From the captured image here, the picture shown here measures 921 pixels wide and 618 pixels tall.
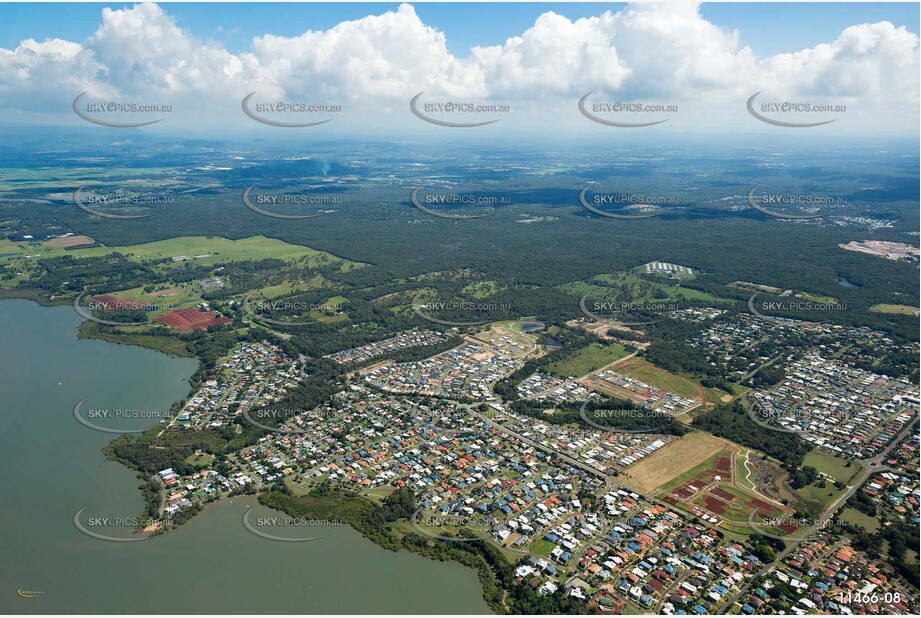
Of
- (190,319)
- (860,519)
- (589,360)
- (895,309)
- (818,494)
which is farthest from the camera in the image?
(895,309)

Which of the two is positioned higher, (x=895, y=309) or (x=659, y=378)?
(x=895, y=309)

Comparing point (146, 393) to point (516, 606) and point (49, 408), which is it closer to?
point (49, 408)

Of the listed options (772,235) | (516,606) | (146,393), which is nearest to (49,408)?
(146,393)

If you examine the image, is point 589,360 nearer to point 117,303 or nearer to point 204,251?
point 117,303

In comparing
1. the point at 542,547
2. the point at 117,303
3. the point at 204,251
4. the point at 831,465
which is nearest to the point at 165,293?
the point at 117,303

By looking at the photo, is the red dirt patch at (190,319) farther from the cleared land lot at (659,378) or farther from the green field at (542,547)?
the green field at (542,547)

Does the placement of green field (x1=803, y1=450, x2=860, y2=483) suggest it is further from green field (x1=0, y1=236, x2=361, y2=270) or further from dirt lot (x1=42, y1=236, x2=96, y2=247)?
dirt lot (x1=42, y1=236, x2=96, y2=247)

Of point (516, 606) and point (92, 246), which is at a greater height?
point (92, 246)
